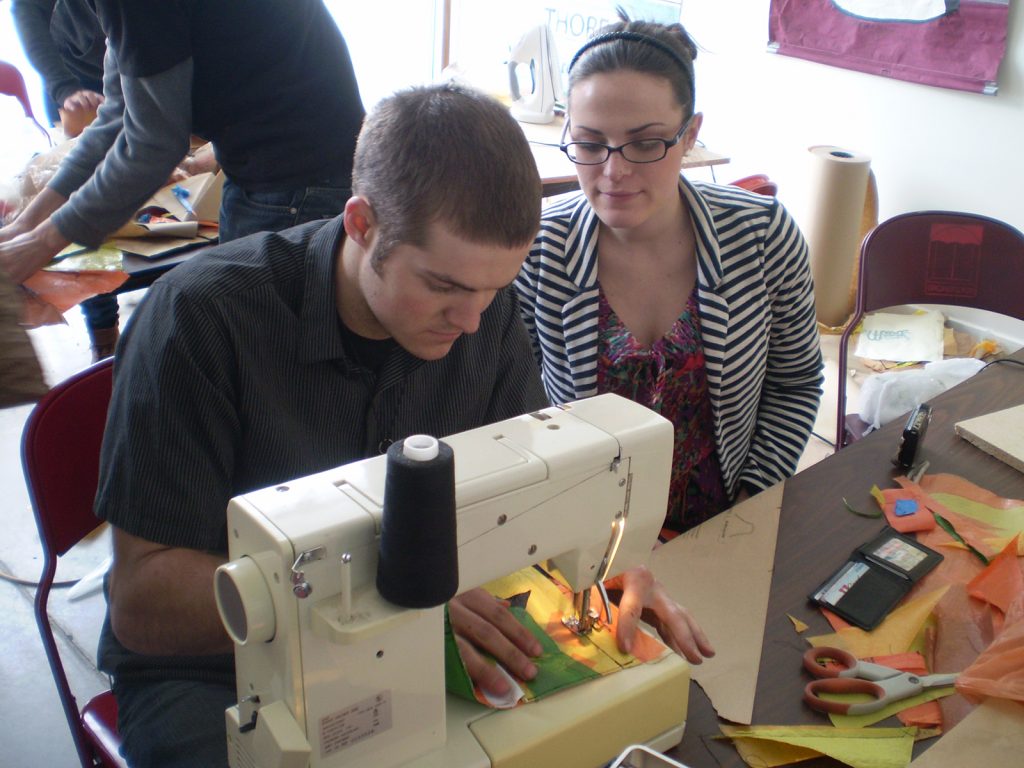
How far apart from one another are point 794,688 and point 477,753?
394mm

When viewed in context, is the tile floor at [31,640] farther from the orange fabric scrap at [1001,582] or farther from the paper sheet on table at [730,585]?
the orange fabric scrap at [1001,582]

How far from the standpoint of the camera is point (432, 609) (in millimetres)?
850

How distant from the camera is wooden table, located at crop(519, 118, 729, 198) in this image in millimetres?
3035

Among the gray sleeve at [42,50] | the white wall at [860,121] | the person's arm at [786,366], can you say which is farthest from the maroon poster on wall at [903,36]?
the gray sleeve at [42,50]

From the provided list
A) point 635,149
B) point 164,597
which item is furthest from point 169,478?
point 635,149

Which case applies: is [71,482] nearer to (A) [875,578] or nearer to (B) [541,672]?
(B) [541,672]

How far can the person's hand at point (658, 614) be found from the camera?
3.54 feet

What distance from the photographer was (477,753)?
902 mm

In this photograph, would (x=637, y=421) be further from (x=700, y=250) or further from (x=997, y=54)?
(x=997, y=54)

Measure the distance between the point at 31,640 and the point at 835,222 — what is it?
3.41 m

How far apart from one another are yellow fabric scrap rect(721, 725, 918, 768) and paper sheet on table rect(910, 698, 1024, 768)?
0.06m

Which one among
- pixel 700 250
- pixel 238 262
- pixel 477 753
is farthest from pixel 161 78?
pixel 477 753

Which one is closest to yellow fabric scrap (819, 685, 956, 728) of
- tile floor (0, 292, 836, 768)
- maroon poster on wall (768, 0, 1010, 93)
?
tile floor (0, 292, 836, 768)

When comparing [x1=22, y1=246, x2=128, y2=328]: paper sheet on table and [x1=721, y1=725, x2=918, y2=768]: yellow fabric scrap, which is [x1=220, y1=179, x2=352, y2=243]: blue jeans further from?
[x1=721, y1=725, x2=918, y2=768]: yellow fabric scrap
